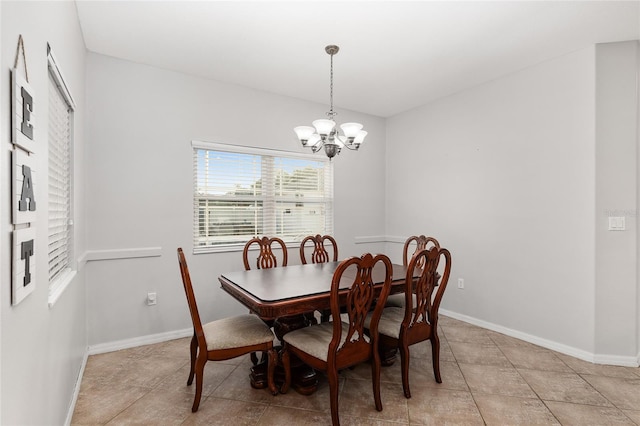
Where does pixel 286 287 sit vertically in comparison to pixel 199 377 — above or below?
above

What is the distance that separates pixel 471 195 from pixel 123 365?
3.86 m

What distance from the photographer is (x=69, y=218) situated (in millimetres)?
2252

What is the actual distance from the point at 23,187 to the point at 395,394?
2357 millimetres

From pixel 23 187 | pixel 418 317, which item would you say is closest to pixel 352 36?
pixel 418 317

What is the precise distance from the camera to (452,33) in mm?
2605

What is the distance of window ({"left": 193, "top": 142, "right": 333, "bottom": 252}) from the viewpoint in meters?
3.50

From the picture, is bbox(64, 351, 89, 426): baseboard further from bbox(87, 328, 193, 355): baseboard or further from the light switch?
the light switch

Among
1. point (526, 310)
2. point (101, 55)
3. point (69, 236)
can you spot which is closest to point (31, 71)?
point (69, 236)

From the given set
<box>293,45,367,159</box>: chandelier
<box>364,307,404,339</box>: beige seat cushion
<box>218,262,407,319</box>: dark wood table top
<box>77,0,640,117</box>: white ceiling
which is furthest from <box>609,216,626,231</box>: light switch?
<box>293,45,367,159</box>: chandelier

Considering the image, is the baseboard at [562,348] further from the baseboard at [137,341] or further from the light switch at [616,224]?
the baseboard at [137,341]

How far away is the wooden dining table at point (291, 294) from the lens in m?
1.99

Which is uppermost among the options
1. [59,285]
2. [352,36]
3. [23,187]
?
[352,36]

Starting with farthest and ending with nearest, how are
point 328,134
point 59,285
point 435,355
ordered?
point 328,134 → point 435,355 → point 59,285

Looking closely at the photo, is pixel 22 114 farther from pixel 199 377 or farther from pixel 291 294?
pixel 199 377
